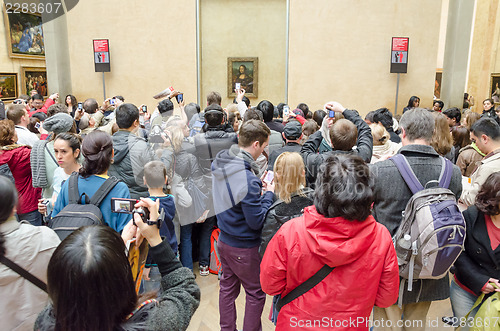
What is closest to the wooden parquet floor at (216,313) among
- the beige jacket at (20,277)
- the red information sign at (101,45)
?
the beige jacket at (20,277)

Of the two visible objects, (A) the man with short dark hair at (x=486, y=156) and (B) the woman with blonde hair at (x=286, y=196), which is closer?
(B) the woman with blonde hair at (x=286, y=196)

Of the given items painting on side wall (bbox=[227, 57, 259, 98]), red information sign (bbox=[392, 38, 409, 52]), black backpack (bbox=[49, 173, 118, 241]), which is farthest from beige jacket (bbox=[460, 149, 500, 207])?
painting on side wall (bbox=[227, 57, 259, 98])

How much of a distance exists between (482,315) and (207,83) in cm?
1099

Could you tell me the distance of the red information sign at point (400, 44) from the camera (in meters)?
11.0

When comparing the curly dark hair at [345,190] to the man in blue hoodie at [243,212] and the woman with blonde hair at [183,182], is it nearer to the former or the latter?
the man in blue hoodie at [243,212]

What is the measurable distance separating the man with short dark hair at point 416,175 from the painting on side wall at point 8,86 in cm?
1533

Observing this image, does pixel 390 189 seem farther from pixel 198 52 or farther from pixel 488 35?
pixel 488 35

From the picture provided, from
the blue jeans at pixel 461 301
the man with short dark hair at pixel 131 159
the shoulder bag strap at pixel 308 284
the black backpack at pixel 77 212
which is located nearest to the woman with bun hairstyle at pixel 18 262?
the black backpack at pixel 77 212

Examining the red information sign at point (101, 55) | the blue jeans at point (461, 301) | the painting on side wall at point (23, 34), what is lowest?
the blue jeans at point (461, 301)

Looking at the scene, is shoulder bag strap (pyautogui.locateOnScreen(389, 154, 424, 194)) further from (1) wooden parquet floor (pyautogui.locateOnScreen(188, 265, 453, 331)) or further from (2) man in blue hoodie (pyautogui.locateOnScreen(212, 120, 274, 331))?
(1) wooden parquet floor (pyautogui.locateOnScreen(188, 265, 453, 331))

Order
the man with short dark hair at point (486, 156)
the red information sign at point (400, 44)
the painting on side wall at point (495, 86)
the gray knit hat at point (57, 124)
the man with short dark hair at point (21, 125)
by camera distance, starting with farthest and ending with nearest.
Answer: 1. the painting on side wall at point (495, 86)
2. the red information sign at point (400, 44)
3. the man with short dark hair at point (21, 125)
4. the gray knit hat at point (57, 124)
5. the man with short dark hair at point (486, 156)

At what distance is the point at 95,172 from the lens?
273cm

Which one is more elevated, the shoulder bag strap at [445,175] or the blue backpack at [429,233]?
the shoulder bag strap at [445,175]

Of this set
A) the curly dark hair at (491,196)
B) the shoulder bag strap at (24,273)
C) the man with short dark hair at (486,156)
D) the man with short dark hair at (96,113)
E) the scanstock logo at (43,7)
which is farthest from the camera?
the scanstock logo at (43,7)
